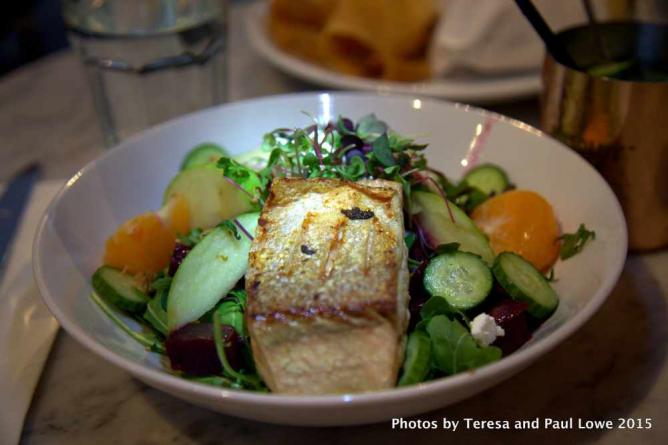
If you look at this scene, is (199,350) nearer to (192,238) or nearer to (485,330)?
(192,238)

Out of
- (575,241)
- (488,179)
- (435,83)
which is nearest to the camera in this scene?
(575,241)

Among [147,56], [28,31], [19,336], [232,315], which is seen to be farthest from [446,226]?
[28,31]

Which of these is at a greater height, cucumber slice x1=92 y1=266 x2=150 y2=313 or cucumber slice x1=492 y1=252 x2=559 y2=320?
cucumber slice x1=492 y1=252 x2=559 y2=320

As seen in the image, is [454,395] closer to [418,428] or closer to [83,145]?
[418,428]

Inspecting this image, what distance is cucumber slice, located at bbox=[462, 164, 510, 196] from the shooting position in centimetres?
162

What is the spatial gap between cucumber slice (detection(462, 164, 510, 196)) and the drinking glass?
116cm

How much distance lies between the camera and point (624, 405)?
1249mm

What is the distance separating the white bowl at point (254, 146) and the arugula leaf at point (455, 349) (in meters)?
0.06

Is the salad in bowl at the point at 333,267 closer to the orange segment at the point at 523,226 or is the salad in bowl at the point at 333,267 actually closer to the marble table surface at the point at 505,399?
the orange segment at the point at 523,226

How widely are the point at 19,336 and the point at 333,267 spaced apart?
0.73m

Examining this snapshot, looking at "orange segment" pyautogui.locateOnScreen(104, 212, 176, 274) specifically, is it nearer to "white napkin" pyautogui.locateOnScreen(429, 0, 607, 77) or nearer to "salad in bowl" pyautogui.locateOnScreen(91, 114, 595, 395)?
"salad in bowl" pyautogui.locateOnScreen(91, 114, 595, 395)

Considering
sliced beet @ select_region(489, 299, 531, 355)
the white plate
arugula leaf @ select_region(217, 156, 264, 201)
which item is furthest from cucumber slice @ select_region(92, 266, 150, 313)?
the white plate

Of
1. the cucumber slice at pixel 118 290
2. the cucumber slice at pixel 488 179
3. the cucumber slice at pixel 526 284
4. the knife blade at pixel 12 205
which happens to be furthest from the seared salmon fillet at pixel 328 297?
the knife blade at pixel 12 205

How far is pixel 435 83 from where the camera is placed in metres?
2.40
